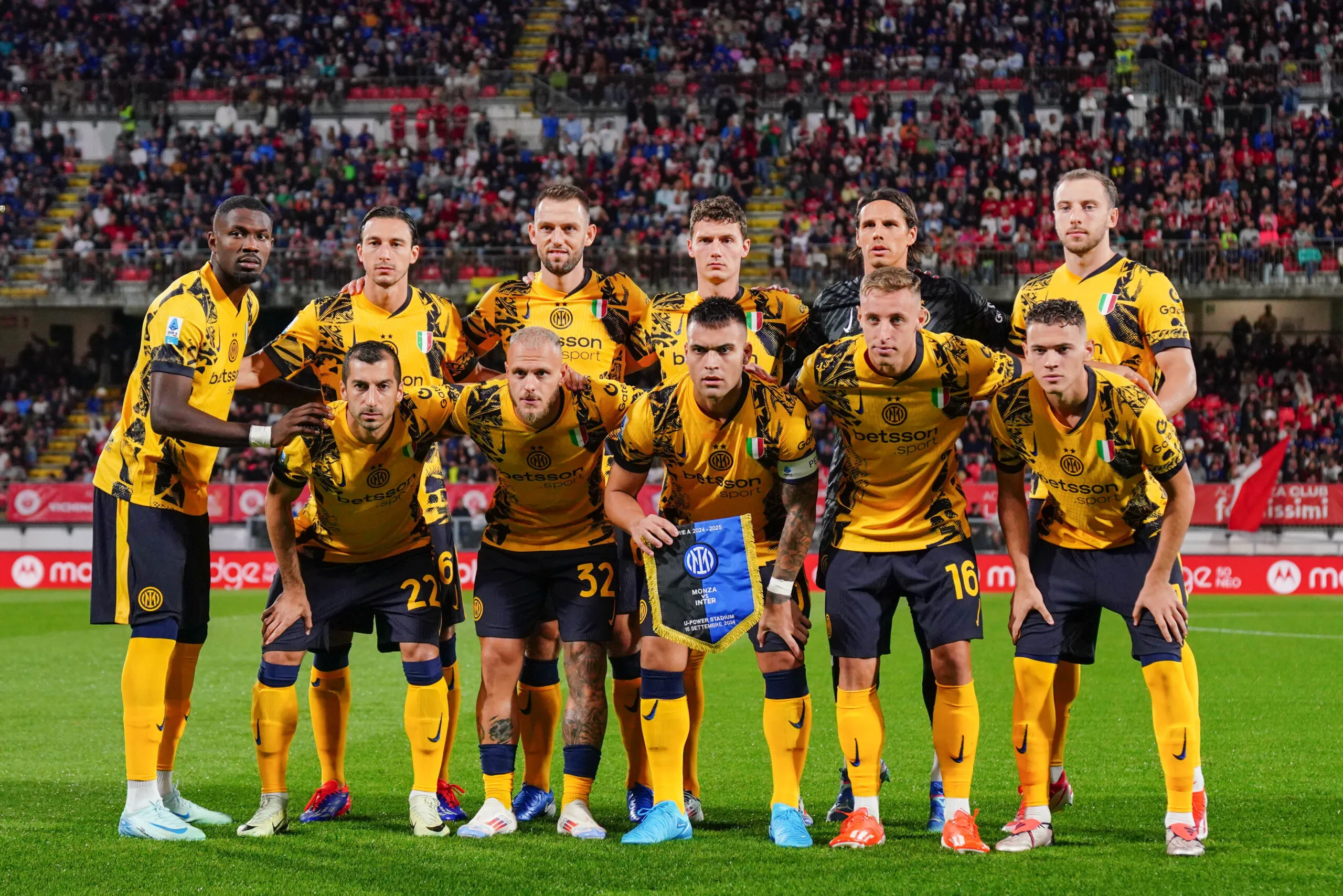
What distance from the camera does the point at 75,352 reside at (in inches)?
1297

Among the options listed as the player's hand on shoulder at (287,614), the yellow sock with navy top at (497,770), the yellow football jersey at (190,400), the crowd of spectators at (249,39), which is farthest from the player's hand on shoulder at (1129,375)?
the crowd of spectators at (249,39)

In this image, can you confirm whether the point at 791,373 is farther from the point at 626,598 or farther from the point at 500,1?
the point at 500,1

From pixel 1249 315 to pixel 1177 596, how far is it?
26472 mm

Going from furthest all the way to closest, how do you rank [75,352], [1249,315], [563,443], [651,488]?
[75,352], [1249,315], [651,488], [563,443]

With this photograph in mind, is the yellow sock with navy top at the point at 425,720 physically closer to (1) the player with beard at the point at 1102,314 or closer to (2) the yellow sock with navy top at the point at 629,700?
(2) the yellow sock with navy top at the point at 629,700

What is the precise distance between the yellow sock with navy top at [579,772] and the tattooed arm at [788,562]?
3.26 feet

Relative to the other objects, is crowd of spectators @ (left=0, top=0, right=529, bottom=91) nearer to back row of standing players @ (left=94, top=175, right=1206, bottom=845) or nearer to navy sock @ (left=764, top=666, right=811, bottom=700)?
back row of standing players @ (left=94, top=175, right=1206, bottom=845)

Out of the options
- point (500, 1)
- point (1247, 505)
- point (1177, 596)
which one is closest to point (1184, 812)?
point (1177, 596)

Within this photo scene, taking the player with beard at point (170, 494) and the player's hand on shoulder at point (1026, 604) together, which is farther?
the player with beard at point (170, 494)

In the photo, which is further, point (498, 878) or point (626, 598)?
point (626, 598)

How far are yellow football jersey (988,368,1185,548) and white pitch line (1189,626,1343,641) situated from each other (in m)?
11.0

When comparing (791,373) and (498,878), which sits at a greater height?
(791,373)

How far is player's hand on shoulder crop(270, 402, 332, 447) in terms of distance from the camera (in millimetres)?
6066

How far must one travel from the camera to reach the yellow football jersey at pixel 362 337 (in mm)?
7266
